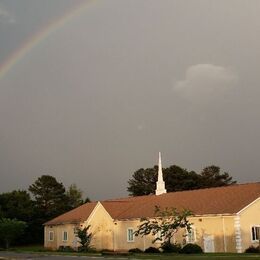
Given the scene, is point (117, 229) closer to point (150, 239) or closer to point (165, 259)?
point (150, 239)

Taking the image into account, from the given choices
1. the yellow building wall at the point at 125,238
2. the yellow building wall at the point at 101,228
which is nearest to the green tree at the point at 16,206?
the yellow building wall at the point at 101,228

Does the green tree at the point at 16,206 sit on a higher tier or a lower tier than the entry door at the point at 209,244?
higher

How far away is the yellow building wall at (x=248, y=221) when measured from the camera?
45.1 meters

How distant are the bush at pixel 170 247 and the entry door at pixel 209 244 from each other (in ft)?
7.87

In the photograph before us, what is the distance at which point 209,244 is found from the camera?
46219 mm

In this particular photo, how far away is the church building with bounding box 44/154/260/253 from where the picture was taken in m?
45.6

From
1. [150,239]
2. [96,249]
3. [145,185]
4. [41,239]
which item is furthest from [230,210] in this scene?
[145,185]

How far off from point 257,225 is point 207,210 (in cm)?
460

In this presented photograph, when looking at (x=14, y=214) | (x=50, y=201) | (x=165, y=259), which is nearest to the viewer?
(x=165, y=259)

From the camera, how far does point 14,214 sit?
83.2m

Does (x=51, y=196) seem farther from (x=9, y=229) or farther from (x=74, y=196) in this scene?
(x=9, y=229)

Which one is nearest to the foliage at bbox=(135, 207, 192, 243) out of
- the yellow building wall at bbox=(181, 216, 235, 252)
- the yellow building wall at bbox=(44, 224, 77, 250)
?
the yellow building wall at bbox=(181, 216, 235, 252)

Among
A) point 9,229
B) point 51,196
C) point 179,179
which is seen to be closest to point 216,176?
point 179,179

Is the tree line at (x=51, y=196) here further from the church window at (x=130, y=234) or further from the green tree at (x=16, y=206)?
the church window at (x=130, y=234)
